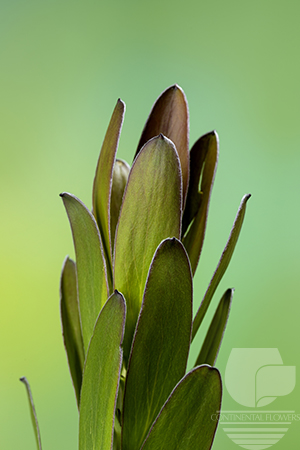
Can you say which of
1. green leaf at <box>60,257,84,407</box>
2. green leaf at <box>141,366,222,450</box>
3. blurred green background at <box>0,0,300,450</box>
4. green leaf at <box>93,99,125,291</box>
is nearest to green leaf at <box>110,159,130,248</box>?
green leaf at <box>93,99,125,291</box>

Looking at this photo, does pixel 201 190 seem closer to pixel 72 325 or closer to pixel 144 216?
pixel 144 216

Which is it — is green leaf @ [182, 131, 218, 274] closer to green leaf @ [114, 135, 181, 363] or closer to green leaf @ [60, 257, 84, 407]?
green leaf @ [114, 135, 181, 363]

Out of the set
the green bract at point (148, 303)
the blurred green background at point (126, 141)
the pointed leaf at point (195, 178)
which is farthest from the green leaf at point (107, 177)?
the blurred green background at point (126, 141)

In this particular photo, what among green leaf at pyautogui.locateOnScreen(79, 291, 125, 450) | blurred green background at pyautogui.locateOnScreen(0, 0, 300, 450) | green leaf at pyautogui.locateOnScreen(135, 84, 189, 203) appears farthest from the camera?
blurred green background at pyautogui.locateOnScreen(0, 0, 300, 450)

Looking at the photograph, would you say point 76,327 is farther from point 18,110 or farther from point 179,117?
point 18,110

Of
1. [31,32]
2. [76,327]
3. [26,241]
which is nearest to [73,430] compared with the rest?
[26,241]

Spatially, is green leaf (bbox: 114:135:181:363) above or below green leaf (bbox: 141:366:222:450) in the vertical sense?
above

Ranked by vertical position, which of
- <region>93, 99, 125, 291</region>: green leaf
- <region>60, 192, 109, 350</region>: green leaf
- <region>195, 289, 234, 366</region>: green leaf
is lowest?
<region>195, 289, 234, 366</region>: green leaf

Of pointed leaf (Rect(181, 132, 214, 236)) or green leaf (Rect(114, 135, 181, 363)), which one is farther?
pointed leaf (Rect(181, 132, 214, 236))
